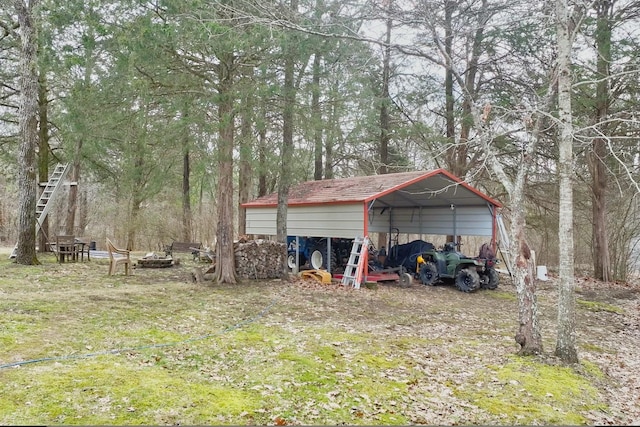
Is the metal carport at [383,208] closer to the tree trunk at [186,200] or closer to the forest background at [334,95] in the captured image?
the forest background at [334,95]

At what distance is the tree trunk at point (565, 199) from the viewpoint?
458 cm

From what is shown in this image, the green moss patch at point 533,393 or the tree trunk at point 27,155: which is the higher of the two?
the tree trunk at point 27,155

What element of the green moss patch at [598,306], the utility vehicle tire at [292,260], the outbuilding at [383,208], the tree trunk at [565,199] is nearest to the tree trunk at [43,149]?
the outbuilding at [383,208]

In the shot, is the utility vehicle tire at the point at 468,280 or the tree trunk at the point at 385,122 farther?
the tree trunk at the point at 385,122

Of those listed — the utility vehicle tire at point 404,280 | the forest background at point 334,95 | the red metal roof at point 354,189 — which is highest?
the forest background at point 334,95

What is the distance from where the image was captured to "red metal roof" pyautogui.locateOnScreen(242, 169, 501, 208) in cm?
1072

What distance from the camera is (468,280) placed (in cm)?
1045

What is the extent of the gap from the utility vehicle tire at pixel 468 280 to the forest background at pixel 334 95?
2254mm

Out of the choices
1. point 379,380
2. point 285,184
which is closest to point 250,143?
point 285,184

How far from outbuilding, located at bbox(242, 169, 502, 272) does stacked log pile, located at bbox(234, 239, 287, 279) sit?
1615 millimetres

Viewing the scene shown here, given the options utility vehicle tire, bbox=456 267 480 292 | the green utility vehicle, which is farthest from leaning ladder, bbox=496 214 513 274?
utility vehicle tire, bbox=456 267 480 292

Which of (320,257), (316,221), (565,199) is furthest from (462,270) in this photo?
(565,199)

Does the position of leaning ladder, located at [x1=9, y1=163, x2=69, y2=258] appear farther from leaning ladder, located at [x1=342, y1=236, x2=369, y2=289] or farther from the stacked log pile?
leaning ladder, located at [x1=342, y1=236, x2=369, y2=289]

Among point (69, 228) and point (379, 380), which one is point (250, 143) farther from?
point (69, 228)
